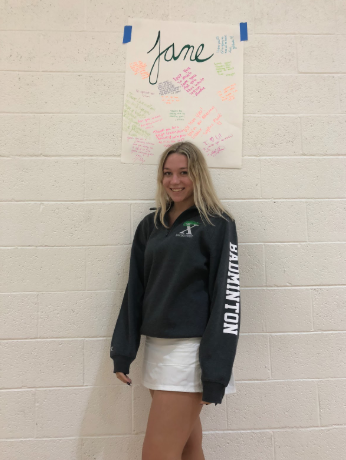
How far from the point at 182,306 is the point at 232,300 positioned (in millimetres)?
185

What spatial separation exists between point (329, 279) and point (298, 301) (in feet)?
0.60

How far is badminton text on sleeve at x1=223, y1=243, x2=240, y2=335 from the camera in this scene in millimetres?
1306

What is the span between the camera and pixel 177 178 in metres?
1.48

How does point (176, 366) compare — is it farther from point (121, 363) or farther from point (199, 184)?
point (199, 184)

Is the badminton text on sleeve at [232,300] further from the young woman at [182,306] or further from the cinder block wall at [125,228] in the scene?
the cinder block wall at [125,228]

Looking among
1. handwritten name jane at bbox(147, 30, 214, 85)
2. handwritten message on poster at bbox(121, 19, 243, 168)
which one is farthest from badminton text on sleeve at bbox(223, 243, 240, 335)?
handwritten name jane at bbox(147, 30, 214, 85)

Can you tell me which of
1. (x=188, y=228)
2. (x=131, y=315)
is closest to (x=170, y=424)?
(x=131, y=315)

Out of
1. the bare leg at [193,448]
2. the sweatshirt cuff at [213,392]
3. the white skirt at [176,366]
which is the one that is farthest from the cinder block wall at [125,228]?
the sweatshirt cuff at [213,392]

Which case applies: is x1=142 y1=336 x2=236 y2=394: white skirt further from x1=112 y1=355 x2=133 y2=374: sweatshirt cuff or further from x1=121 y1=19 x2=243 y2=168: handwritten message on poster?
x1=121 y1=19 x2=243 y2=168: handwritten message on poster

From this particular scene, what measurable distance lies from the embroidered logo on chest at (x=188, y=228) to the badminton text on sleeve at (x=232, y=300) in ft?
0.54

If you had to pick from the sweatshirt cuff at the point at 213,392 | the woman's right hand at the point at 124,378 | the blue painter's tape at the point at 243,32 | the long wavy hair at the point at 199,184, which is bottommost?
the woman's right hand at the point at 124,378

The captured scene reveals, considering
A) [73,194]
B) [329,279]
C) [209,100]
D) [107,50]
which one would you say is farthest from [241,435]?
[107,50]

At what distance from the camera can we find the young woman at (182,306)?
50.2 inches

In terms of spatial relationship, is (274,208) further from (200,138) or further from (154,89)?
(154,89)
